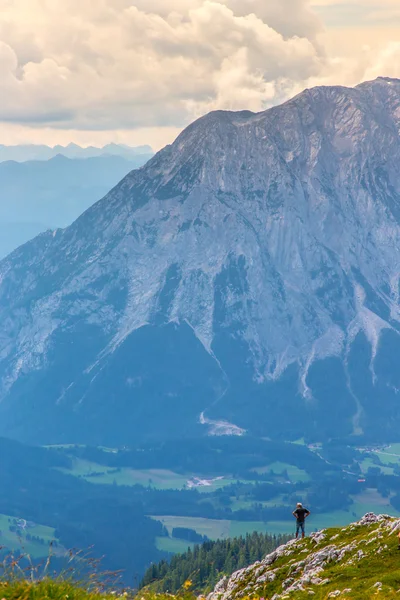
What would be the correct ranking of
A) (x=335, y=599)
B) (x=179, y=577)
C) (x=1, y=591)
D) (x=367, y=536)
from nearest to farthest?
(x=1, y=591) < (x=335, y=599) < (x=367, y=536) < (x=179, y=577)

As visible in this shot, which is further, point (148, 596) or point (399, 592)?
point (399, 592)

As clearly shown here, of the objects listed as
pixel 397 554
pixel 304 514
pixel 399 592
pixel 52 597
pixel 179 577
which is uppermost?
pixel 179 577

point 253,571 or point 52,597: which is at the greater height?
point 253,571

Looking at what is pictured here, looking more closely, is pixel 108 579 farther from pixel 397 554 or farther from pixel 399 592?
pixel 397 554

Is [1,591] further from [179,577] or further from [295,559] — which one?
[179,577]

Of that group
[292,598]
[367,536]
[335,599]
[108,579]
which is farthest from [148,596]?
[367,536]

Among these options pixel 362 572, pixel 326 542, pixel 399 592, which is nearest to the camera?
pixel 399 592

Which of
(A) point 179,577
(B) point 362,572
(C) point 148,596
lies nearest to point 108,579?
(C) point 148,596
